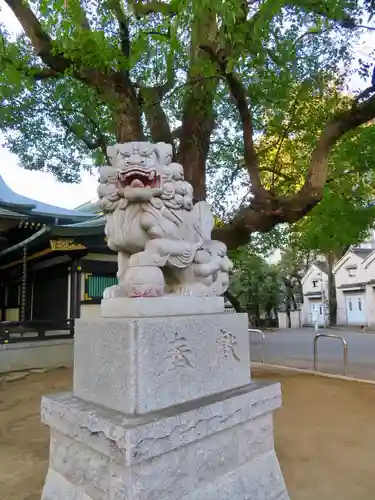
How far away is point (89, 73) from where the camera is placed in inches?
221

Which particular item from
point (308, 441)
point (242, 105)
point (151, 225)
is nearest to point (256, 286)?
point (242, 105)

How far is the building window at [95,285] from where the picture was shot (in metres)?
9.70

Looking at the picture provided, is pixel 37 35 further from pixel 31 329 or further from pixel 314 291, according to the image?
pixel 314 291

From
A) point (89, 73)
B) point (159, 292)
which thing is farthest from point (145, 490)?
point (89, 73)

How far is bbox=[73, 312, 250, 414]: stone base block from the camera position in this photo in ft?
6.46

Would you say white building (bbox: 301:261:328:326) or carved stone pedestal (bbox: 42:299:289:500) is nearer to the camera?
carved stone pedestal (bbox: 42:299:289:500)

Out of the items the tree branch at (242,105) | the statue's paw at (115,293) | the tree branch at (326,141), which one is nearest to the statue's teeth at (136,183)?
the statue's paw at (115,293)

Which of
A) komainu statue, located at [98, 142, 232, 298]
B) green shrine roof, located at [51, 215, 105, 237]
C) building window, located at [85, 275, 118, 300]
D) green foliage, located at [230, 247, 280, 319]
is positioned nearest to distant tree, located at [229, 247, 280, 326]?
green foliage, located at [230, 247, 280, 319]

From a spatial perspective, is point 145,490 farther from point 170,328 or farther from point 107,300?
point 107,300

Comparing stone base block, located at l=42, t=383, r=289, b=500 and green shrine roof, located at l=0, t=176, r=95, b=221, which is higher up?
green shrine roof, located at l=0, t=176, r=95, b=221

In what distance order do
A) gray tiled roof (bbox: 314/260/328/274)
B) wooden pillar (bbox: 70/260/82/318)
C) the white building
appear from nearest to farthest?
wooden pillar (bbox: 70/260/82/318), the white building, gray tiled roof (bbox: 314/260/328/274)

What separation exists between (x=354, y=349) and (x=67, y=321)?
332 inches

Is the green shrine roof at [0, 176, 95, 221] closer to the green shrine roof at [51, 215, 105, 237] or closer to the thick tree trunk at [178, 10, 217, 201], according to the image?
the green shrine roof at [51, 215, 105, 237]

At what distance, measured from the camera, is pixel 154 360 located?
6.61 ft
